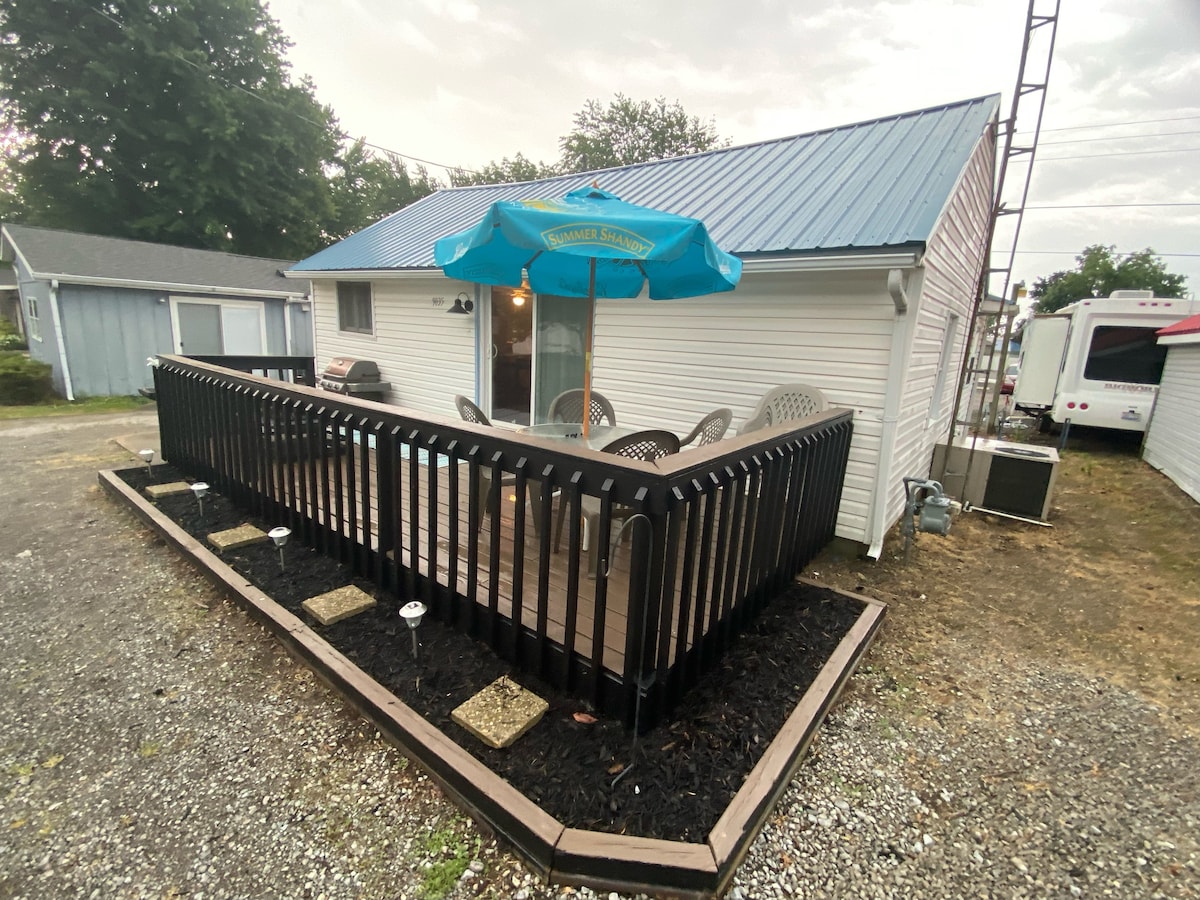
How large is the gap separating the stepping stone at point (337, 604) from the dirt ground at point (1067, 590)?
3001 millimetres

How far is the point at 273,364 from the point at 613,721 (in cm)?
663

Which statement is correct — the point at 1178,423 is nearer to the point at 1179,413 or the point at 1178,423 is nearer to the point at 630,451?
the point at 1179,413

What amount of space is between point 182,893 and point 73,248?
1556 centimetres

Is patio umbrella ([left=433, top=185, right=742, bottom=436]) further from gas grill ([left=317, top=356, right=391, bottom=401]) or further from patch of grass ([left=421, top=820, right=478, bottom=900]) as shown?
gas grill ([left=317, top=356, right=391, bottom=401])

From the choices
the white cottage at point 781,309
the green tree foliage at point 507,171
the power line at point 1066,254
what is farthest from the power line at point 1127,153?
the green tree foliage at point 507,171

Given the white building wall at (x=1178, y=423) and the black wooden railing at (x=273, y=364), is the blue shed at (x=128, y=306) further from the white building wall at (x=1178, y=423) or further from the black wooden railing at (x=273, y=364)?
the white building wall at (x=1178, y=423)

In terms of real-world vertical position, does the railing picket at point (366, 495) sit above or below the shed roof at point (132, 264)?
below

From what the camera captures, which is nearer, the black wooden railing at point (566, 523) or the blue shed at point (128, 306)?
the black wooden railing at point (566, 523)

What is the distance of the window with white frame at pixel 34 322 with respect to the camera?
11328 millimetres

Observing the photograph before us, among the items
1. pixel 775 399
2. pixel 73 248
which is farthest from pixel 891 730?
pixel 73 248

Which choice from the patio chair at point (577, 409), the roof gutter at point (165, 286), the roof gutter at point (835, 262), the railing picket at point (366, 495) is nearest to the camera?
the railing picket at point (366, 495)

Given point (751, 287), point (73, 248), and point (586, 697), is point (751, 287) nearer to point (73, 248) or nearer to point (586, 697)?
point (586, 697)

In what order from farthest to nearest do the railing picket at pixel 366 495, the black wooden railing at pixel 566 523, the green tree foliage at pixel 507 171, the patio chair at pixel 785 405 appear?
the green tree foliage at pixel 507 171, the patio chair at pixel 785 405, the railing picket at pixel 366 495, the black wooden railing at pixel 566 523

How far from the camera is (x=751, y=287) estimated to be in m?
4.47
